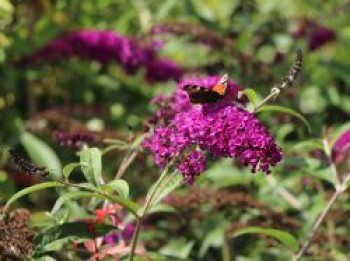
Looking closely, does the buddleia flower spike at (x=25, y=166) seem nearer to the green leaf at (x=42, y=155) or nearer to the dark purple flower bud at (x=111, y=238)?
the dark purple flower bud at (x=111, y=238)

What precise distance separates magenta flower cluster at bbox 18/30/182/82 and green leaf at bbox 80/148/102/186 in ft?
6.56

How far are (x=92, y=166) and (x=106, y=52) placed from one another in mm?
2148

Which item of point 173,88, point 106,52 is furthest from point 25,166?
point 173,88

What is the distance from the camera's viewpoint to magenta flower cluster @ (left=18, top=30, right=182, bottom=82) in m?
3.95

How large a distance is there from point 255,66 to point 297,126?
1.05ft

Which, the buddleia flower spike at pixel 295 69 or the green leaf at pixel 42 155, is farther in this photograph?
the green leaf at pixel 42 155

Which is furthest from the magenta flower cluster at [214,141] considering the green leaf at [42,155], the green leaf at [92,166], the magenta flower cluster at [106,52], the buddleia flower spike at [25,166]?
the magenta flower cluster at [106,52]

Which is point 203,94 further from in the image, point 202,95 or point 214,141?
point 214,141

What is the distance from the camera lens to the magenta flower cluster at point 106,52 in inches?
155

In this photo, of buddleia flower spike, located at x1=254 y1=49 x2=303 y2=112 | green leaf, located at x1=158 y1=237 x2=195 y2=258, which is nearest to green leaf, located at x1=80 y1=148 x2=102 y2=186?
buddleia flower spike, located at x1=254 y1=49 x2=303 y2=112

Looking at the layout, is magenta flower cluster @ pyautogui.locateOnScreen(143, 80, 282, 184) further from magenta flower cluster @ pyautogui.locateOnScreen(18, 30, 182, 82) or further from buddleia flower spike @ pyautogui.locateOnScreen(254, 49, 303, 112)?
magenta flower cluster @ pyautogui.locateOnScreen(18, 30, 182, 82)

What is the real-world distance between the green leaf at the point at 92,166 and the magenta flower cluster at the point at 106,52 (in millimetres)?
1999

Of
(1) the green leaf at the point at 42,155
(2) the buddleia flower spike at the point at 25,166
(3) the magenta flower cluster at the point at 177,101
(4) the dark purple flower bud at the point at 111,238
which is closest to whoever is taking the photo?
(2) the buddleia flower spike at the point at 25,166

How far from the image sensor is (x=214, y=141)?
1.81 meters
